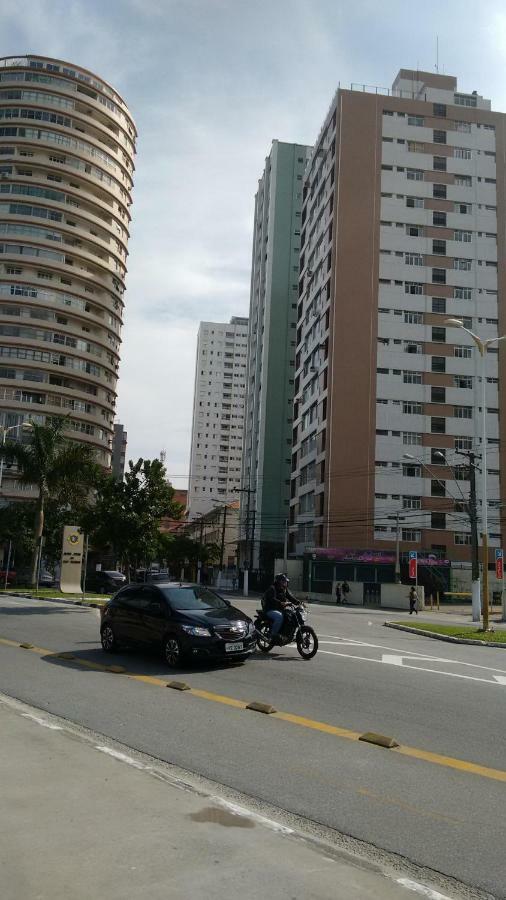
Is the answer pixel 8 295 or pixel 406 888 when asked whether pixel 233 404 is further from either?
pixel 406 888

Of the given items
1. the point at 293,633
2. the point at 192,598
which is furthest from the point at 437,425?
the point at 192,598

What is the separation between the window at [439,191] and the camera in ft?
228

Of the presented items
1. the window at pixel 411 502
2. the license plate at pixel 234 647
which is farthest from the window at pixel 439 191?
the license plate at pixel 234 647

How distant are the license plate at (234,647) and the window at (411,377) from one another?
55968mm

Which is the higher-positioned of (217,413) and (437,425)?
(217,413)

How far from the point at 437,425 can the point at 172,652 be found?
56.3m

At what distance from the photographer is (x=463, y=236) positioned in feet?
226

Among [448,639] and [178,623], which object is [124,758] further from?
[448,639]

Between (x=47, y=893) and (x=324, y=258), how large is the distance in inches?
2792

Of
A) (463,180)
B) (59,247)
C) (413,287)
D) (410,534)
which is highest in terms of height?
(463,180)

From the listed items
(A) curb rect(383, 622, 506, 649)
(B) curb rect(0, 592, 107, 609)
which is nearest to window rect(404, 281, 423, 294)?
(B) curb rect(0, 592, 107, 609)

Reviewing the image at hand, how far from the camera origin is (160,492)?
2916cm

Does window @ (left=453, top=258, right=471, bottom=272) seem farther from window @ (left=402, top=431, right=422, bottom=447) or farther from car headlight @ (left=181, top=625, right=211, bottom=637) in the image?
car headlight @ (left=181, top=625, right=211, bottom=637)

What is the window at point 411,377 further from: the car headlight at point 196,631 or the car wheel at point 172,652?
the car headlight at point 196,631
